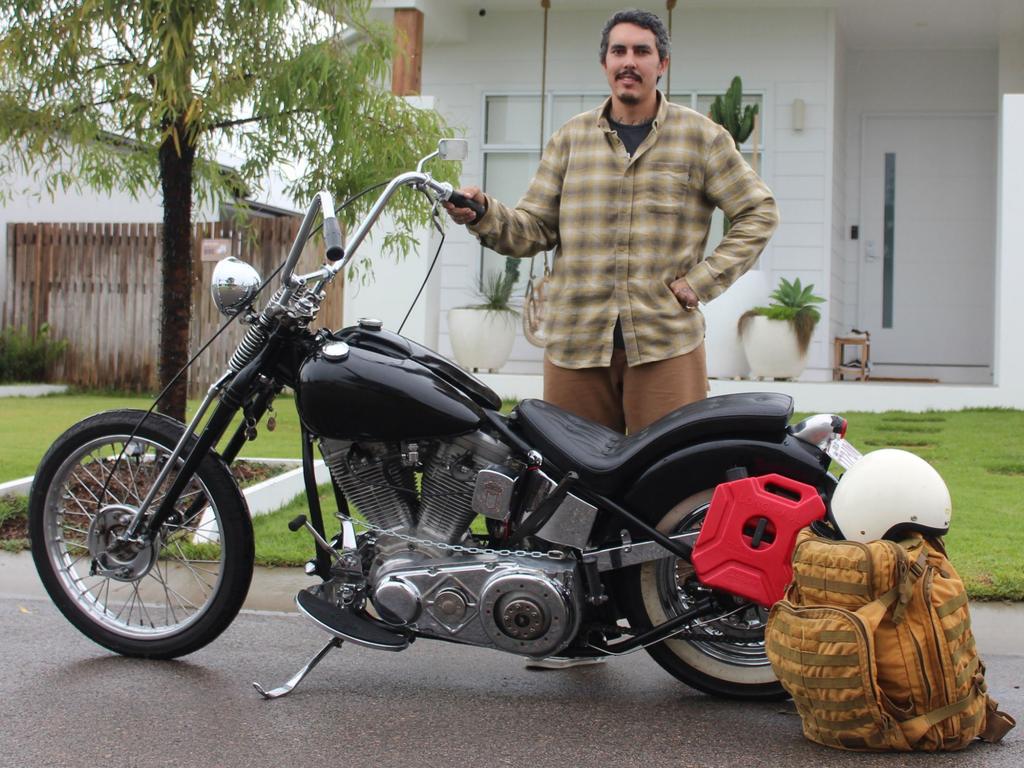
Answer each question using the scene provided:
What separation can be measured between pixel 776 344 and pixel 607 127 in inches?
260

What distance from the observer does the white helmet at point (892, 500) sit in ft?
10.3

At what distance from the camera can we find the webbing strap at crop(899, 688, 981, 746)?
3.06 metres

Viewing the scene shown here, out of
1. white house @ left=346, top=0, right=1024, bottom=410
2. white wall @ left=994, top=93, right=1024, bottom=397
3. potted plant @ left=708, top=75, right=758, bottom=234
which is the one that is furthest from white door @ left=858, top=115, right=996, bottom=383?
potted plant @ left=708, top=75, right=758, bottom=234

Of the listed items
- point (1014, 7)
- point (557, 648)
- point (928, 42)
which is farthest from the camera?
point (928, 42)

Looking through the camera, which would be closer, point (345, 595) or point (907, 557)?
point (907, 557)

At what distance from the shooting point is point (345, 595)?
3.60 meters

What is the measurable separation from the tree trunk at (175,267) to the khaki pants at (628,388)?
2.86 metres

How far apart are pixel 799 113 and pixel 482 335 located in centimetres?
371

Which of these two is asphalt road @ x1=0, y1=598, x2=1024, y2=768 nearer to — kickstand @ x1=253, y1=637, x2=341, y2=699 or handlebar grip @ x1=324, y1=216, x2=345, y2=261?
kickstand @ x1=253, y1=637, x2=341, y2=699

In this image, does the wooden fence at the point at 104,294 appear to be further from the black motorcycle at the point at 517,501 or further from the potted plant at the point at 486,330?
the black motorcycle at the point at 517,501

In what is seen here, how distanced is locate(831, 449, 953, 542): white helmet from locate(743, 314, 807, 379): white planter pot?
7.27m

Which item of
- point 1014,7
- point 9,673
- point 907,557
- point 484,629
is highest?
point 1014,7

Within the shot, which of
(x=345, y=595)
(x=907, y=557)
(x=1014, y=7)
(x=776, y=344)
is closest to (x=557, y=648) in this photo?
(x=345, y=595)

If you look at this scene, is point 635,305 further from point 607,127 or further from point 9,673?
point 9,673
